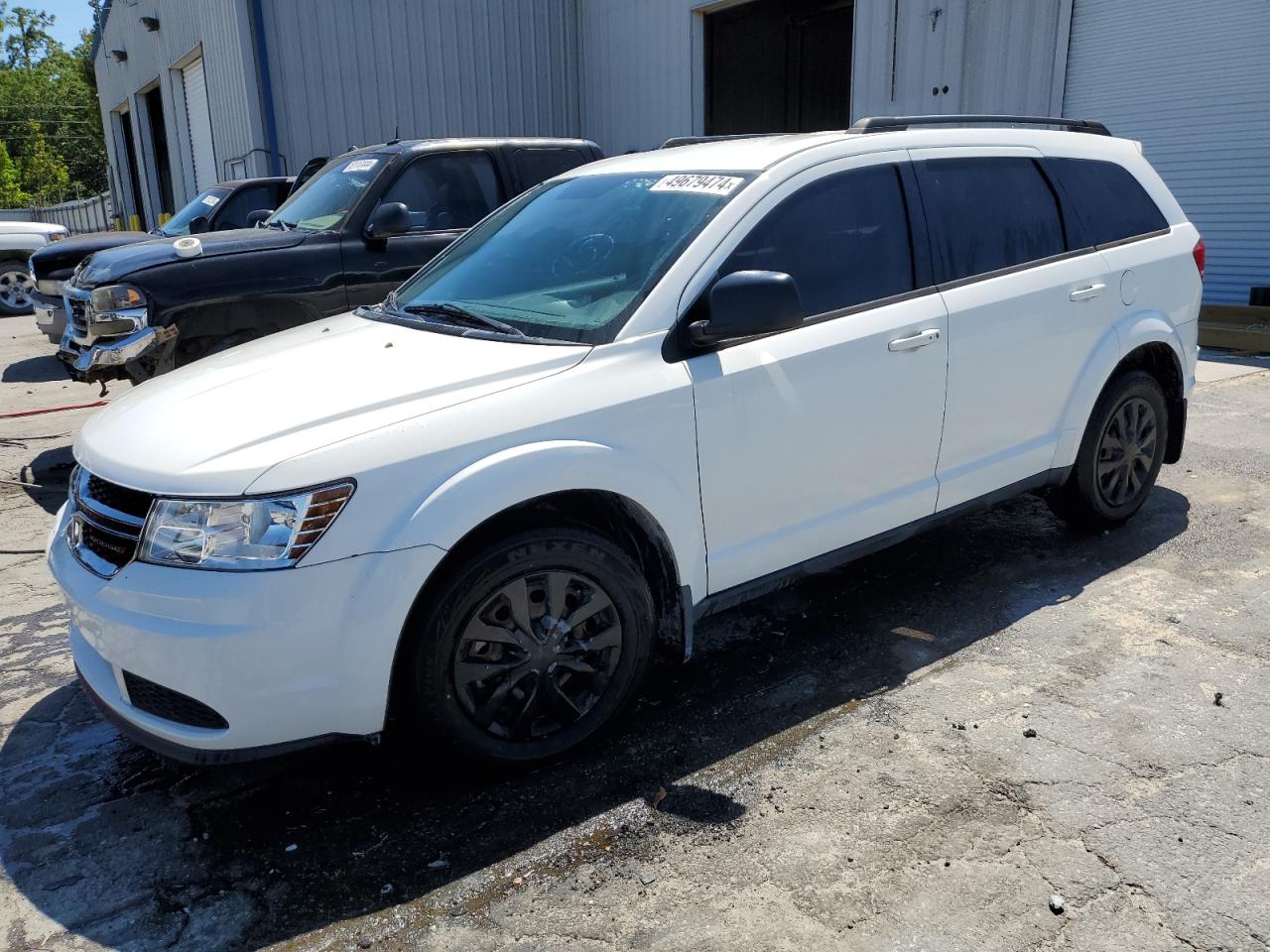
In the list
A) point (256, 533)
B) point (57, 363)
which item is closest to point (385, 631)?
point (256, 533)

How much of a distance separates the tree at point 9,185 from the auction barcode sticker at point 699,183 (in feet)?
213

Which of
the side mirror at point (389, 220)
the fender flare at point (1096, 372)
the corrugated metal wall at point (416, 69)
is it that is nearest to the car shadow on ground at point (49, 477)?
the side mirror at point (389, 220)

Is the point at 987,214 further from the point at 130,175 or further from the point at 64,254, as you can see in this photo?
the point at 130,175

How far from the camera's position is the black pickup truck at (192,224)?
10.1 meters

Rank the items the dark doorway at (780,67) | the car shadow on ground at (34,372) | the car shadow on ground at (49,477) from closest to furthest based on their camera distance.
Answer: the car shadow on ground at (49,477) → the car shadow on ground at (34,372) → the dark doorway at (780,67)

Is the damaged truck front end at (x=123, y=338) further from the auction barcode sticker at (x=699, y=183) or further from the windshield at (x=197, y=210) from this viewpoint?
the windshield at (x=197, y=210)

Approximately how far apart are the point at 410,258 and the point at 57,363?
6199mm

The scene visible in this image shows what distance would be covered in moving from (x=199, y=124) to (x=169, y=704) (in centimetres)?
1933

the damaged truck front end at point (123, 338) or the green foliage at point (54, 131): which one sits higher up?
the green foliage at point (54, 131)

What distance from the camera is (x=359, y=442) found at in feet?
8.65

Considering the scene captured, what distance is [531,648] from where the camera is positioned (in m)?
2.96

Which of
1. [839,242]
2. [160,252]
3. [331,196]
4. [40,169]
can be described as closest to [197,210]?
[331,196]

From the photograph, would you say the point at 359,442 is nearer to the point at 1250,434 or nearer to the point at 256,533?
the point at 256,533

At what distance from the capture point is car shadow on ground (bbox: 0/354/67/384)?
9.98m
